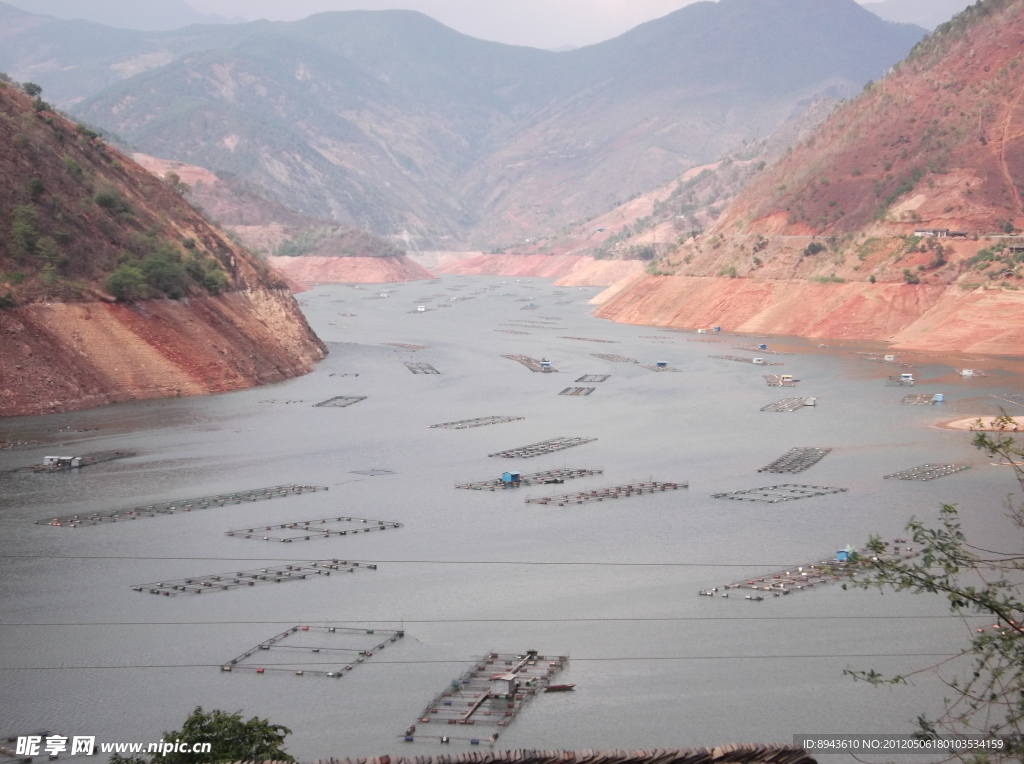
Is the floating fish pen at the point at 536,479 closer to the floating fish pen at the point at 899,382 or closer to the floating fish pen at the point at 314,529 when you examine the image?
the floating fish pen at the point at 314,529

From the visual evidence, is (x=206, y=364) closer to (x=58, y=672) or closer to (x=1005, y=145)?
(x=58, y=672)

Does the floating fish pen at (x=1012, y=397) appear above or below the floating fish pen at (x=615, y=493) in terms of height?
below

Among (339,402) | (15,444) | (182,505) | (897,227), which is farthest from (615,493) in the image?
(897,227)

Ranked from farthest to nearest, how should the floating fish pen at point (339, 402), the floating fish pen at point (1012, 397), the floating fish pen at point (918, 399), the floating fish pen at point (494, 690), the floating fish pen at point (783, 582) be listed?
1. the floating fish pen at point (339, 402)
2. the floating fish pen at point (918, 399)
3. the floating fish pen at point (1012, 397)
4. the floating fish pen at point (783, 582)
5. the floating fish pen at point (494, 690)

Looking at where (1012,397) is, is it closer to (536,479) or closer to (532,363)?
(536,479)

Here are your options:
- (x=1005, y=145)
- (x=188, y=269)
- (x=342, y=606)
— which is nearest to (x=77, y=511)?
(x=342, y=606)

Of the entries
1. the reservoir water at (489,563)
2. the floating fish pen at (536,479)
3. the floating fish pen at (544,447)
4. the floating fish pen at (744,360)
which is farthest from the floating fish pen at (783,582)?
the floating fish pen at (744,360)
